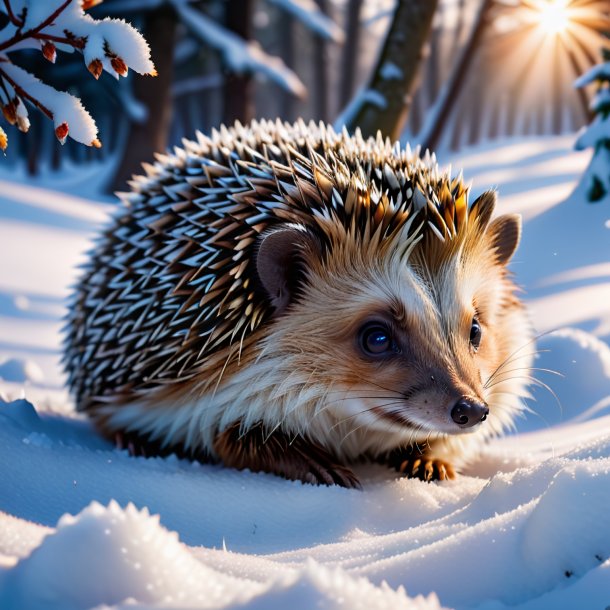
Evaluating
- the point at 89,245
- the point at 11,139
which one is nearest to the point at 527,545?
the point at 89,245

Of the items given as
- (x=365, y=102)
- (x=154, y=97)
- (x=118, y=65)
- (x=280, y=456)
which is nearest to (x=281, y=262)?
(x=280, y=456)

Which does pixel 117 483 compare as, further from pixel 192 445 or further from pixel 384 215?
pixel 384 215

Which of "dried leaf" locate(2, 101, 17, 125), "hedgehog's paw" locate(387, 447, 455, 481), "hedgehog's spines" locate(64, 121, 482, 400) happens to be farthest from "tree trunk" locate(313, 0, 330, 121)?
"dried leaf" locate(2, 101, 17, 125)

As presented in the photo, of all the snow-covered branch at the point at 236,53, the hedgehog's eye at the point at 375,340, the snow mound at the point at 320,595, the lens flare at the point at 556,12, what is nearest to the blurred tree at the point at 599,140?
the lens flare at the point at 556,12

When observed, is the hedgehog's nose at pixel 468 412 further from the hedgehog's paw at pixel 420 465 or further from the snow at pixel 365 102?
the snow at pixel 365 102

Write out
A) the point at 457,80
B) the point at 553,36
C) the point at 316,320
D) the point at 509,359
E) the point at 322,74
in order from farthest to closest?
the point at 322,74
the point at 553,36
the point at 457,80
the point at 509,359
the point at 316,320

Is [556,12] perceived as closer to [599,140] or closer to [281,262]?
[599,140]

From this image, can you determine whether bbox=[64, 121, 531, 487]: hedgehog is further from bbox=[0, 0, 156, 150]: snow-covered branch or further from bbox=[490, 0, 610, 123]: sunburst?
bbox=[490, 0, 610, 123]: sunburst
